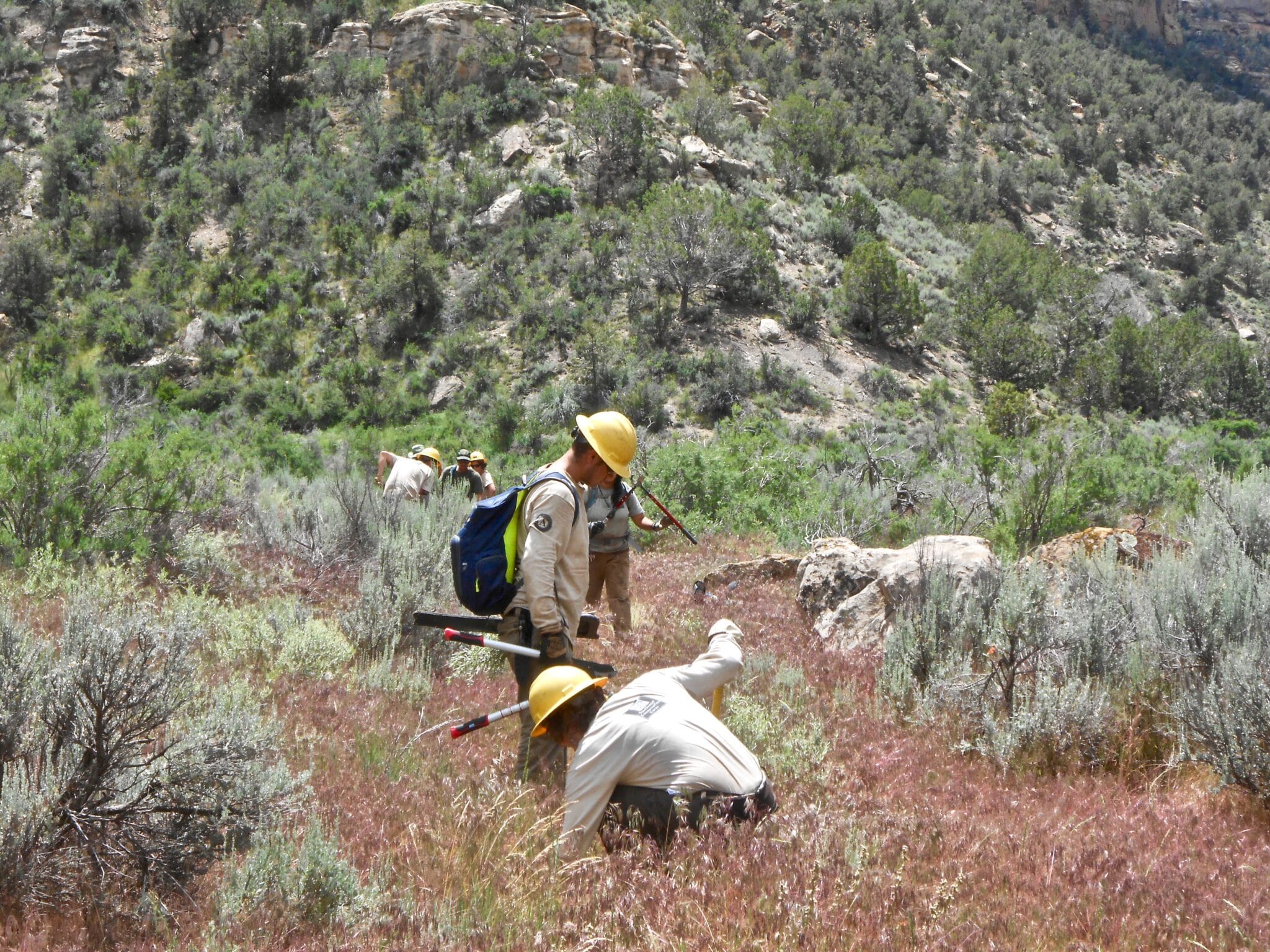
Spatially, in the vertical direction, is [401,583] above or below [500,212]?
above

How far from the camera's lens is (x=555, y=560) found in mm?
3746

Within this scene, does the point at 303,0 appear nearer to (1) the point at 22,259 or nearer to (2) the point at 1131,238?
(1) the point at 22,259

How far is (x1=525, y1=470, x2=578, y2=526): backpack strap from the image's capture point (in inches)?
148

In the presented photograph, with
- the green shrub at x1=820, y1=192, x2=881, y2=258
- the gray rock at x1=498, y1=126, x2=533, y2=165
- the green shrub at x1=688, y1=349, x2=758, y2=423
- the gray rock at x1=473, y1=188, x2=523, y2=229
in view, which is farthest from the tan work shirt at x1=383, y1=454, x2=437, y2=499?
the gray rock at x1=498, y1=126, x2=533, y2=165

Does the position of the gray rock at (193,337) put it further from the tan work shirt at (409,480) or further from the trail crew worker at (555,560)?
the trail crew worker at (555,560)

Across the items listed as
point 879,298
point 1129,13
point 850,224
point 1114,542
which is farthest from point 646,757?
point 1129,13

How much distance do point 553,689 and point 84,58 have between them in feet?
129

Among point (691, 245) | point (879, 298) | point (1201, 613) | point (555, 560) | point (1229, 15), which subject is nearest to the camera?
point (555, 560)

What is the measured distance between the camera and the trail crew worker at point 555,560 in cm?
368

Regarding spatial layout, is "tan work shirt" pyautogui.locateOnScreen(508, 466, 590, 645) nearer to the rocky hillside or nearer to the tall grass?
the tall grass

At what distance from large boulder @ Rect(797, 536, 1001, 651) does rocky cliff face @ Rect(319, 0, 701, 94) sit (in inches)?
1184

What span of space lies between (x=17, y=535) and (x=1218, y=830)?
7820 millimetres

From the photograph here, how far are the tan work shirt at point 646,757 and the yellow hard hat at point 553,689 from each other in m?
0.12

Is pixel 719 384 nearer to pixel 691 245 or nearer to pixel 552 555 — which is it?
pixel 691 245
